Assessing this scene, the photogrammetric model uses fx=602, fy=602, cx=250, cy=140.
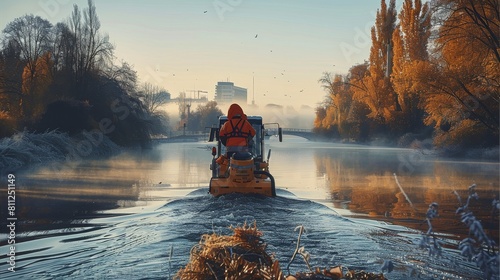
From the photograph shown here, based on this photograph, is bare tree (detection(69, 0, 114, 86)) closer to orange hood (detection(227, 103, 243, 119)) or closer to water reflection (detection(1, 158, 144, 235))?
water reflection (detection(1, 158, 144, 235))

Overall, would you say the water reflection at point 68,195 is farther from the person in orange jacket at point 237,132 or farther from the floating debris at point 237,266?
the floating debris at point 237,266

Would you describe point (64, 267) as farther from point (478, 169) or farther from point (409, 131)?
point (409, 131)

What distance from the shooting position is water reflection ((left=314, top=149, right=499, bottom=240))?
12.0 meters

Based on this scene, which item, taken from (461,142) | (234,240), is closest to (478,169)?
(461,142)

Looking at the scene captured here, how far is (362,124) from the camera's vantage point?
68.5 meters

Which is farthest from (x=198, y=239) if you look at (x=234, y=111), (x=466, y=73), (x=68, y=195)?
(x=466, y=73)

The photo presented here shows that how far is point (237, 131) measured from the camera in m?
13.8

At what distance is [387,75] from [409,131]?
5805mm

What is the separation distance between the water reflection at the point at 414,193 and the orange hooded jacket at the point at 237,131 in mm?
2868

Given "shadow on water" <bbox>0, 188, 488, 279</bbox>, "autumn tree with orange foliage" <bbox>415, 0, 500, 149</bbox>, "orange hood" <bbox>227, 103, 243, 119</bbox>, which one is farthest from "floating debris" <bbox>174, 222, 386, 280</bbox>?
"autumn tree with orange foliage" <bbox>415, 0, 500, 149</bbox>

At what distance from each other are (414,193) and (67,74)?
115 feet

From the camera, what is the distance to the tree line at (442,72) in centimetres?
2766

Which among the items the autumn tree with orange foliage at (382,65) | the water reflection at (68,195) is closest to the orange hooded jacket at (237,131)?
the water reflection at (68,195)

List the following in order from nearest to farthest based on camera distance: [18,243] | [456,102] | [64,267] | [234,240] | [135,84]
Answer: [234,240] → [64,267] → [18,243] → [456,102] → [135,84]
